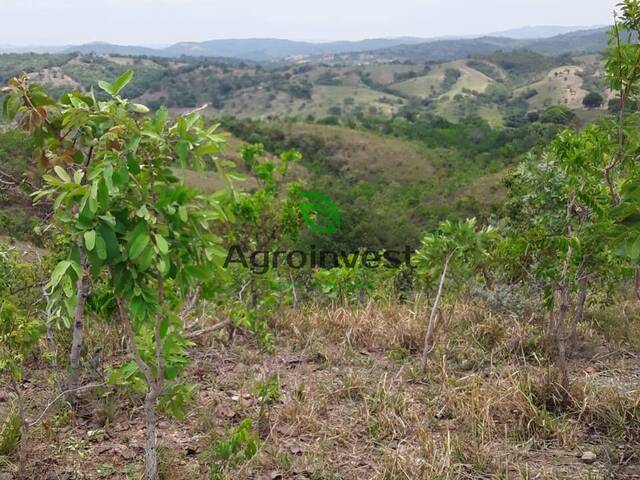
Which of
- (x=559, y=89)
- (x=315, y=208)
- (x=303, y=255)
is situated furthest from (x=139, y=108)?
(x=559, y=89)

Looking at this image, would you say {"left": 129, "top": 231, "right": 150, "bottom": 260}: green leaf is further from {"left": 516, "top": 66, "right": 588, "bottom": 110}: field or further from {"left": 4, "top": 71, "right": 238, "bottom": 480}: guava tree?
{"left": 516, "top": 66, "right": 588, "bottom": 110}: field

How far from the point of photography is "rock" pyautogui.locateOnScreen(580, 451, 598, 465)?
271cm

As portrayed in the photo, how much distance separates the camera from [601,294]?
4703mm

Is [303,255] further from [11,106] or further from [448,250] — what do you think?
[11,106]

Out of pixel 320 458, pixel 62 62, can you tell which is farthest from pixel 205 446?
pixel 62 62

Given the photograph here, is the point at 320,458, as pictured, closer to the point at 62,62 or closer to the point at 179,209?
the point at 179,209

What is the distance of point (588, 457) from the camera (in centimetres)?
272

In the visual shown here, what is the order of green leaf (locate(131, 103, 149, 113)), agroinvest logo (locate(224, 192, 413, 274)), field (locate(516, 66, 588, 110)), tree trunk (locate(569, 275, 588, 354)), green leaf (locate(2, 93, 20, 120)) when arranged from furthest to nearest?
field (locate(516, 66, 588, 110))
agroinvest logo (locate(224, 192, 413, 274))
tree trunk (locate(569, 275, 588, 354))
green leaf (locate(2, 93, 20, 120))
green leaf (locate(131, 103, 149, 113))

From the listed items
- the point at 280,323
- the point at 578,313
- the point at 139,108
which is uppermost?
the point at 139,108

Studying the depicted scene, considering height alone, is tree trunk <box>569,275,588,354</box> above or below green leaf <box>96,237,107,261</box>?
below

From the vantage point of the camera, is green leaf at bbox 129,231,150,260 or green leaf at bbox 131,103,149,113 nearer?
green leaf at bbox 129,231,150,260

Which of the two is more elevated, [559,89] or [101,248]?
[559,89]

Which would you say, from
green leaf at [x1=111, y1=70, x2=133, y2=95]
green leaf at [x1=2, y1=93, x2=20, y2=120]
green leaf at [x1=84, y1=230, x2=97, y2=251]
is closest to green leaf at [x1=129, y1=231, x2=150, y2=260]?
green leaf at [x1=84, y1=230, x2=97, y2=251]

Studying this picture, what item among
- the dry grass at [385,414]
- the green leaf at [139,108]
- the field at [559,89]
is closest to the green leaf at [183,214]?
the green leaf at [139,108]
